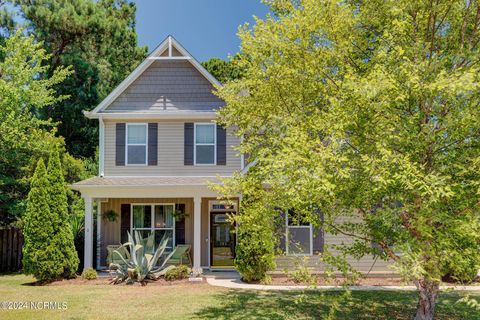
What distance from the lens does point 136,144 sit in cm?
1633

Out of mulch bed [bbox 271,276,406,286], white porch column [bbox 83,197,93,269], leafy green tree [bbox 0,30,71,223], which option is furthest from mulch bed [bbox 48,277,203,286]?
leafy green tree [bbox 0,30,71,223]

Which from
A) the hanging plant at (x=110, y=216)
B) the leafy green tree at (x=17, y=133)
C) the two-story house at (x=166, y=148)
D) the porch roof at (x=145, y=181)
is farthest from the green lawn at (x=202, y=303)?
the leafy green tree at (x=17, y=133)

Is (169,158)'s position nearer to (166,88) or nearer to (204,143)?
(204,143)

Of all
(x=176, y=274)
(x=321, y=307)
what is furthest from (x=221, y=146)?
(x=321, y=307)

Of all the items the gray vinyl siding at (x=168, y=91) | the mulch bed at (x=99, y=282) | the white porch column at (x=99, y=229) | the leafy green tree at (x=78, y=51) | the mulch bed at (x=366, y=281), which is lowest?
the mulch bed at (x=366, y=281)

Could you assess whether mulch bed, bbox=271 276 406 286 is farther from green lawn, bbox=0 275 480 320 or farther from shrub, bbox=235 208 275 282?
green lawn, bbox=0 275 480 320

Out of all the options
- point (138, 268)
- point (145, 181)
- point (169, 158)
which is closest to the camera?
point (138, 268)

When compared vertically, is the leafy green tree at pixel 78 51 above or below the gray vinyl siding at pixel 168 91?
above

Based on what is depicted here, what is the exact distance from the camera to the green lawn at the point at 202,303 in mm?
9094

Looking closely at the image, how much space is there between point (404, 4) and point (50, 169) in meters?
11.3

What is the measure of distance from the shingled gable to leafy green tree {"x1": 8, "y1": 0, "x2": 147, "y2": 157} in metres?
11.0

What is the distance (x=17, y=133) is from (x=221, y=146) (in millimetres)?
7996

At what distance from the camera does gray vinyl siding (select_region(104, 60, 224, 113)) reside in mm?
16453

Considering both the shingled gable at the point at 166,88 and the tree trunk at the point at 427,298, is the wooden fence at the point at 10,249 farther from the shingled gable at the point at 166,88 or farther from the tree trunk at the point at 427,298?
the tree trunk at the point at 427,298
